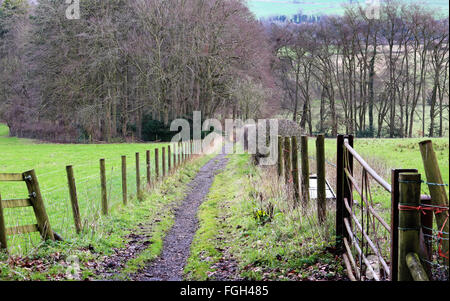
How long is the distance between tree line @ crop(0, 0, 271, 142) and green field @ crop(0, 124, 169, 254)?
1265 centimetres

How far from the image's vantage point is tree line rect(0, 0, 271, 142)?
36.9 meters

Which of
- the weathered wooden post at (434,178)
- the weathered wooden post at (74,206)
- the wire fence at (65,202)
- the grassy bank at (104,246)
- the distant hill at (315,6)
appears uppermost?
the distant hill at (315,6)

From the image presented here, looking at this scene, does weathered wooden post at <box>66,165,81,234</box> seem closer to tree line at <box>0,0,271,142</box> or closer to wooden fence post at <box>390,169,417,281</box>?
wooden fence post at <box>390,169,417,281</box>

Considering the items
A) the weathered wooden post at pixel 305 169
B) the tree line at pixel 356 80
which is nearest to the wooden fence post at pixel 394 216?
the weathered wooden post at pixel 305 169

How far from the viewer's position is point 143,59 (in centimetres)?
3853

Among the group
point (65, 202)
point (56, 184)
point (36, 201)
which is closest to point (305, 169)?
point (36, 201)

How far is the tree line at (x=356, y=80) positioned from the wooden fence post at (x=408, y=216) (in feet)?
94.6

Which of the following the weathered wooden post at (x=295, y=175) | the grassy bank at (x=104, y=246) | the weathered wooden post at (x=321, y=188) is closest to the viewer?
the grassy bank at (x=104, y=246)

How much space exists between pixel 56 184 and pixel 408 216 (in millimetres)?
13402

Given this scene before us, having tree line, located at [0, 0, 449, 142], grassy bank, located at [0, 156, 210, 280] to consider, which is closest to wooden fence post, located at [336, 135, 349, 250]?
grassy bank, located at [0, 156, 210, 280]

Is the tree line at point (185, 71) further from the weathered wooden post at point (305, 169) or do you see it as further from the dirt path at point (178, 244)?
the weathered wooden post at point (305, 169)

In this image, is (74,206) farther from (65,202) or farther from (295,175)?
(295,175)

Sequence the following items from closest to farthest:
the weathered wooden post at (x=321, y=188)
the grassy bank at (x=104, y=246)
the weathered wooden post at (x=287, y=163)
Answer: the grassy bank at (x=104, y=246) → the weathered wooden post at (x=321, y=188) → the weathered wooden post at (x=287, y=163)

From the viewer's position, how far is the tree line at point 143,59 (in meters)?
36.9
